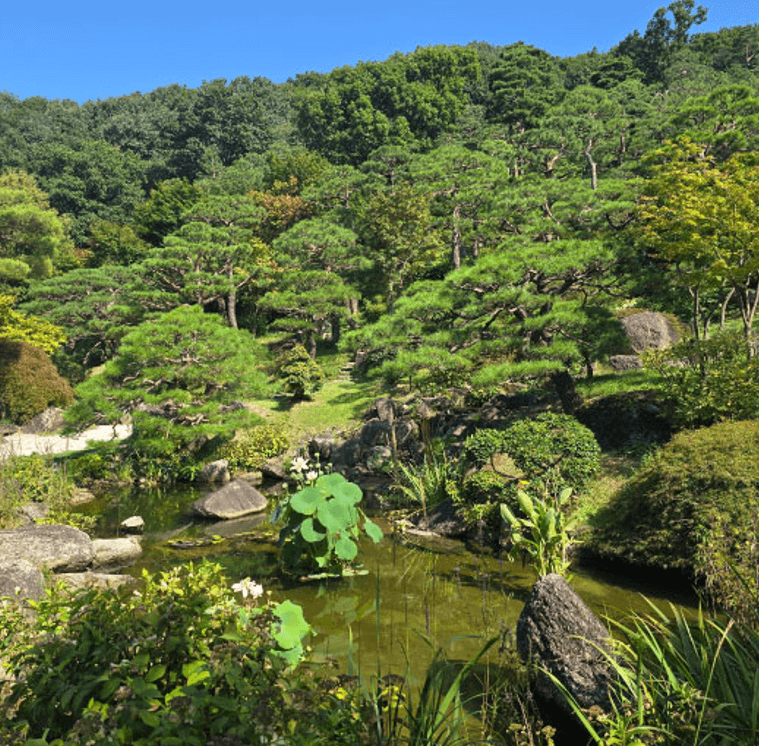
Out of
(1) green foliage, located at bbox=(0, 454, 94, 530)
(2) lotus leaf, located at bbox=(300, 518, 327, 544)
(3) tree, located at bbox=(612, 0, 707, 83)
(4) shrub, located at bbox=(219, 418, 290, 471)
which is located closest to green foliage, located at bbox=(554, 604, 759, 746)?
(2) lotus leaf, located at bbox=(300, 518, 327, 544)

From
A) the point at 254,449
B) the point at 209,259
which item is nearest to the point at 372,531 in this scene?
the point at 254,449

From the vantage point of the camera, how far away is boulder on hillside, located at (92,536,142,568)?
7467mm

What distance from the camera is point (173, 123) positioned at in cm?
5041

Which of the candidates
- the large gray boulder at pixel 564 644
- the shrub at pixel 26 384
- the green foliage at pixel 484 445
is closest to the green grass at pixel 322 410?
the green foliage at pixel 484 445

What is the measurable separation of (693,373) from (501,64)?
39.4 m

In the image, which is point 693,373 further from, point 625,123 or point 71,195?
point 71,195

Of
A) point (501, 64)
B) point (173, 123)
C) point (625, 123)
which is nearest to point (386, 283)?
point (625, 123)

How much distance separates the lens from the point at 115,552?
25.2 feet

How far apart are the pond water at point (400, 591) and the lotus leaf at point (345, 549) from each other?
0.39 m

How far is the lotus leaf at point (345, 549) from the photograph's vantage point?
6.30 m

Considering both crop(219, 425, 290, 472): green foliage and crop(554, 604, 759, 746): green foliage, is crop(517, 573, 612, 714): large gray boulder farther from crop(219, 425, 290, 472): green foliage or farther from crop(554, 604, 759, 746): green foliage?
crop(219, 425, 290, 472): green foliage

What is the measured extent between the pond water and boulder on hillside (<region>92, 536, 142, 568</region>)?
183 millimetres

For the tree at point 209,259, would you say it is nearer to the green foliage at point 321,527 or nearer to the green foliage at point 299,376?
the green foliage at point 299,376

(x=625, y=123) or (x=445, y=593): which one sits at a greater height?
(x=625, y=123)
